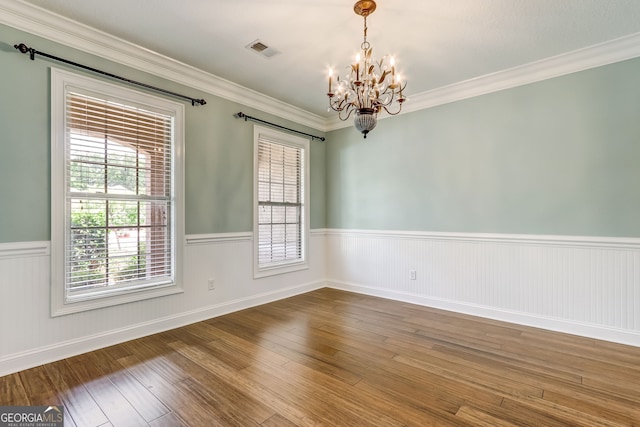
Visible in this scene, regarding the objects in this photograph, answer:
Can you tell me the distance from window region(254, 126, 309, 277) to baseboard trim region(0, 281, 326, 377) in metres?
0.43

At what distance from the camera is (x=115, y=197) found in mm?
2859

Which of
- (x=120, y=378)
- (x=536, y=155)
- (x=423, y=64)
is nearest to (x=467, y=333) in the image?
(x=536, y=155)

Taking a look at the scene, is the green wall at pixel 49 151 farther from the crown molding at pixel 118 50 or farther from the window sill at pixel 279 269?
the window sill at pixel 279 269

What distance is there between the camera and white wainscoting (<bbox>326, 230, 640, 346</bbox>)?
2916 millimetres

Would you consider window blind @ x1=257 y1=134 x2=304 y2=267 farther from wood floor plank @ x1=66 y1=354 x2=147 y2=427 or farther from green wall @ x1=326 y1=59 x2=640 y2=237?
wood floor plank @ x1=66 y1=354 x2=147 y2=427

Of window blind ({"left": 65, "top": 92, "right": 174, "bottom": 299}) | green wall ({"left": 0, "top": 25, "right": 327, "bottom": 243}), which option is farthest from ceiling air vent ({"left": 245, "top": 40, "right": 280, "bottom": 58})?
window blind ({"left": 65, "top": 92, "right": 174, "bottom": 299})

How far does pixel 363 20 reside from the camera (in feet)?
8.30

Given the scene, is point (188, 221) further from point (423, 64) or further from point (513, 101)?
point (513, 101)

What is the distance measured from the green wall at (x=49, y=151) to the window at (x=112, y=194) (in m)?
0.09

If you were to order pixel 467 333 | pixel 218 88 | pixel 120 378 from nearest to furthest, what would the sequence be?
pixel 120 378 → pixel 467 333 → pixel 218 88

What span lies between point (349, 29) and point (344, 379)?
2.78 metres

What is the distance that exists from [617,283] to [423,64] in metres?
2.81

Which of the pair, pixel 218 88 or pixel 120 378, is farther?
pixel 218 88

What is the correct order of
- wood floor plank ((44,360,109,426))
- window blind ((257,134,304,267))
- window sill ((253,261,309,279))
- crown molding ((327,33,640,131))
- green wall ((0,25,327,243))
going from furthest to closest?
window blind ((257,134,304,267)) < window sill ((253,261,309,279)) < crown molding ((327,33,640,131)) < green wall ((0,25,327,243)) < wood floor plank ((44,360,109,426))
